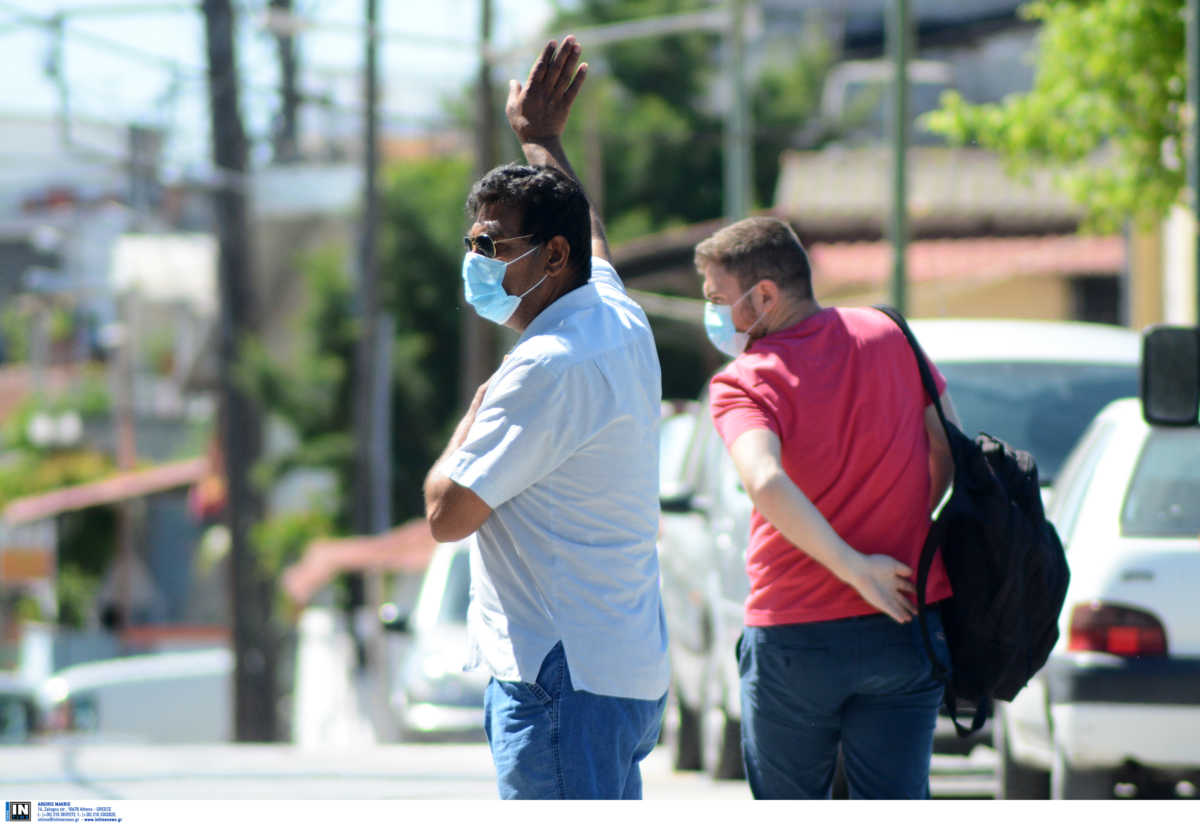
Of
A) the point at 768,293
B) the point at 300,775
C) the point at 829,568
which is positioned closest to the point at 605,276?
the point at 768,293

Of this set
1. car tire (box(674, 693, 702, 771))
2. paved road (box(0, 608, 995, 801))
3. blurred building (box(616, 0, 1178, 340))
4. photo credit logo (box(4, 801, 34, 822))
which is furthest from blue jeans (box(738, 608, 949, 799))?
blurred building (box(616, 0, 1178, 340))

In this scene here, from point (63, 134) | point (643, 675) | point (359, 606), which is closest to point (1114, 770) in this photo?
point (643, 675)

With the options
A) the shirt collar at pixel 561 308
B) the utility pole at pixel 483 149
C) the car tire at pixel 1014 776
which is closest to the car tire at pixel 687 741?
the car tire at pixel 1014 776

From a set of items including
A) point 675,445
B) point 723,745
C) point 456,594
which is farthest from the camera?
point 456,594

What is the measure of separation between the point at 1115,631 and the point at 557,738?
293 cm

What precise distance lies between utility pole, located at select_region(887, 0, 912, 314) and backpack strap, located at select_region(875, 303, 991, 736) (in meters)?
9.46

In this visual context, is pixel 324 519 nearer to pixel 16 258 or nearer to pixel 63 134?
pixel 63 134

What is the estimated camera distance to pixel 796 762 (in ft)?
14.4

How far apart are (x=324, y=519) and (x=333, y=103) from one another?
10.9 m

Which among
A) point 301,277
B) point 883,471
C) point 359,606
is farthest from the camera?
point 301,277

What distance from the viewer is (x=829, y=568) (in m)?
4.20

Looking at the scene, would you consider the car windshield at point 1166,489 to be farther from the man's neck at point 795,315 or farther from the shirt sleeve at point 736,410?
the shirt sleeve at point 736,410

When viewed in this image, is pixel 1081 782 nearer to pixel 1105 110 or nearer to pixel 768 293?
pixel 768 293

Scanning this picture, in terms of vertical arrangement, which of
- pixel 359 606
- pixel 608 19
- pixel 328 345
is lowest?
pixel 359 606
